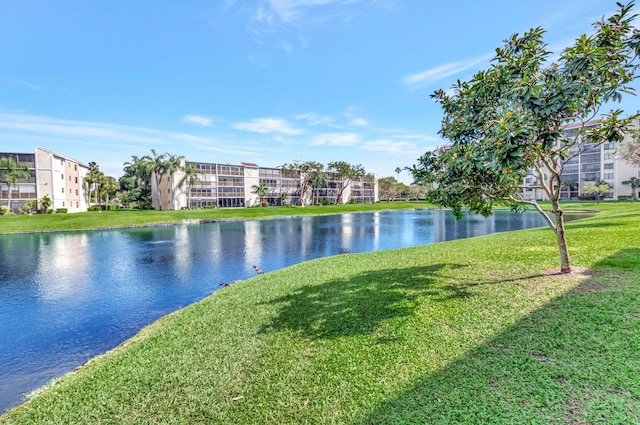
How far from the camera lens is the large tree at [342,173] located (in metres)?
91.4

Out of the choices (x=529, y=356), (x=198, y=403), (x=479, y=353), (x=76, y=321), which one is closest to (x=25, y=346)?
(x=76, y=321)

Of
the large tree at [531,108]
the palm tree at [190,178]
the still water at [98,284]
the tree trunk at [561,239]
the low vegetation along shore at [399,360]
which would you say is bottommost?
the still water at [98,284]

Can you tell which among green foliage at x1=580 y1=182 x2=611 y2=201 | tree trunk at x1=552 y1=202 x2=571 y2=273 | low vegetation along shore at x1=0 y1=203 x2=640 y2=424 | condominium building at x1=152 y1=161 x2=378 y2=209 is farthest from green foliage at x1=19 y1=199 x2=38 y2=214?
green foliage at x1=580 y1=182 x2=611 y2=201

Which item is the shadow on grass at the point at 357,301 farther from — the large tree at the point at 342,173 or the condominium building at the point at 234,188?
the large tree at the point at 342,173

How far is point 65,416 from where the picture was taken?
4586 mm

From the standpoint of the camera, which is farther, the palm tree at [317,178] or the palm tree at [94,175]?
the palm tree at [317,178]

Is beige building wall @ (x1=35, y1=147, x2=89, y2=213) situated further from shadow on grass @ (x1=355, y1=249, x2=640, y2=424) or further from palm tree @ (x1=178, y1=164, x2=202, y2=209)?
shadow on grass @ (x1=355, y1=249, x2=640, y2=424)

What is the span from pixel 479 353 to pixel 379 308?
2356 millimetres

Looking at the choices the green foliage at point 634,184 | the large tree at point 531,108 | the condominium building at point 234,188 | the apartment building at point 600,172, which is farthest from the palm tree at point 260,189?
the green foliage at point 634,184

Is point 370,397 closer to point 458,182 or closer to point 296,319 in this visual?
point 296,319

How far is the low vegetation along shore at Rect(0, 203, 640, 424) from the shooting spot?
3.70 meters

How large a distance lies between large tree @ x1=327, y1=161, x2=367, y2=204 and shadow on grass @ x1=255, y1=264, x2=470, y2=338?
273 ft

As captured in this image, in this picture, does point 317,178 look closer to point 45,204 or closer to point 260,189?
point 260,189

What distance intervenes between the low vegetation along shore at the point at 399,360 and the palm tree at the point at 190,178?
59.6m
